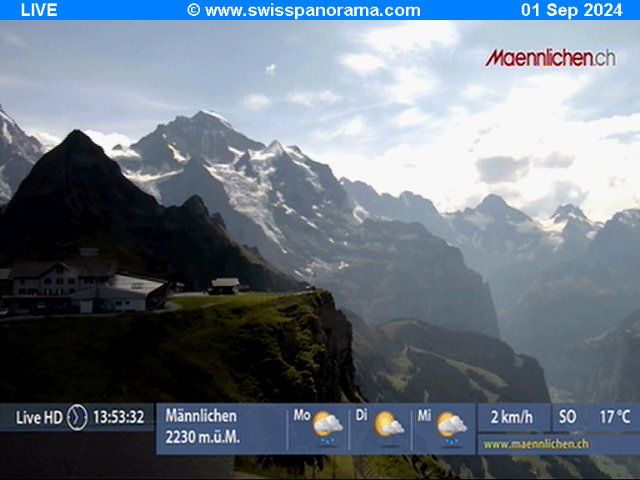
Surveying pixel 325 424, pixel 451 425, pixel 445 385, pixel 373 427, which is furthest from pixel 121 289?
pixel 445 385

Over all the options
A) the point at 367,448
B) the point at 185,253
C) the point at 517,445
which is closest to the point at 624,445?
the point at 517,445

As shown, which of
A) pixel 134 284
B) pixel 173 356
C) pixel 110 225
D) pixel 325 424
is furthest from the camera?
pixel 110 225

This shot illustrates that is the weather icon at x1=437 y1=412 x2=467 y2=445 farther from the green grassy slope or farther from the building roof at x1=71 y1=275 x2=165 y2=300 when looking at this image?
the building roof at x1=71 y1=275 x2=165 y2=300

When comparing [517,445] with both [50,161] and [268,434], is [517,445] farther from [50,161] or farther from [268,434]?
[50,161]

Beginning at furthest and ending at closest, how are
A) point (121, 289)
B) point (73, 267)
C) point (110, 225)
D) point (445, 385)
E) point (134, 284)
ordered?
1. point (445, 385)
2. point (110, 225)
3. point (134, 284)
4. point (121, 289)
5. point (73, 267)

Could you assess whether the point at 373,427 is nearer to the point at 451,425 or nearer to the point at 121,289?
the point at 451,425
